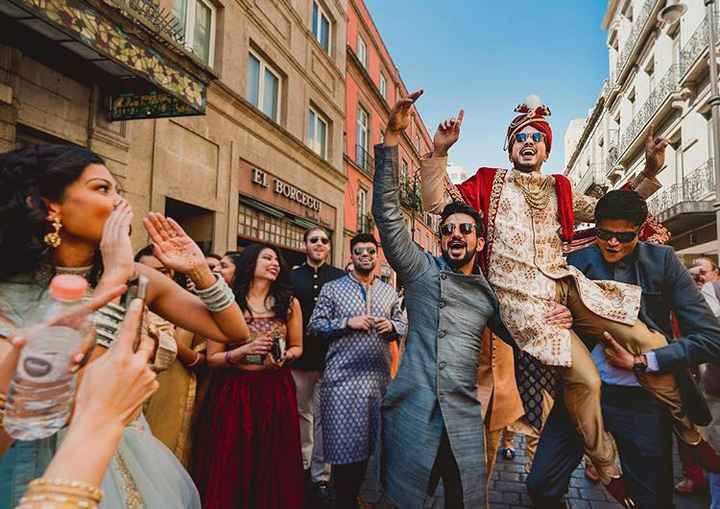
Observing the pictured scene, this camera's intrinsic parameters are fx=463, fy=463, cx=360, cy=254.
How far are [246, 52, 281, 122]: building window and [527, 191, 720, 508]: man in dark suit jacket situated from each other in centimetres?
1016

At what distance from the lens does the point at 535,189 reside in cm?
289

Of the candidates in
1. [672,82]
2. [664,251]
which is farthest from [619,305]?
[672,82]

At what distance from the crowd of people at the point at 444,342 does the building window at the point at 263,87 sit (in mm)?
8911

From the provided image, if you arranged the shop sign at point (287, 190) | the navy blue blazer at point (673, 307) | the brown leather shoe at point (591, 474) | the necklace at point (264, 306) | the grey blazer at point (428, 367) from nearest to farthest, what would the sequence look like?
1. the navy blue blazer at point (673, 307)
2. the grey blazer at point (428, 367)
3. the necklace at point (264, 306)
4. the brown leather shoe at point (591, 474)
5. the shop sign at point (287, 190)

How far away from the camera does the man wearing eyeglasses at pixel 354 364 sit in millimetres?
3775

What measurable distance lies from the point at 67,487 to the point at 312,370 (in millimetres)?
3969

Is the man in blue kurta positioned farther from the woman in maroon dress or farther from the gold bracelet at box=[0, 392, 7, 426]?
the gold bracelet at box=[0, 392, 7, 426]

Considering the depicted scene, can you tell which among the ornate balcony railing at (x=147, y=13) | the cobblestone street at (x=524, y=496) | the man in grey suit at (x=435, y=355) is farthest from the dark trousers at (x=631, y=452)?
the ornate balcony railing at (x=147, y=13)

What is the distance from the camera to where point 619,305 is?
7.97 ft

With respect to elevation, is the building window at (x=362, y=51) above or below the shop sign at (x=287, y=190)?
above

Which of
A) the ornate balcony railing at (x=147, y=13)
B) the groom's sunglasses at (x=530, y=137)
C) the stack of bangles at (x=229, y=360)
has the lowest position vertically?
the stack of bangles at (x=229, y=360)

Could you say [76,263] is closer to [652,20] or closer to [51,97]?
[51,97]

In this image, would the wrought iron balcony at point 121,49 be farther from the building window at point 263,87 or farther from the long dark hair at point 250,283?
the building window at point 263,87

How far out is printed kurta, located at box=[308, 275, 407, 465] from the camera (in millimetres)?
3812
